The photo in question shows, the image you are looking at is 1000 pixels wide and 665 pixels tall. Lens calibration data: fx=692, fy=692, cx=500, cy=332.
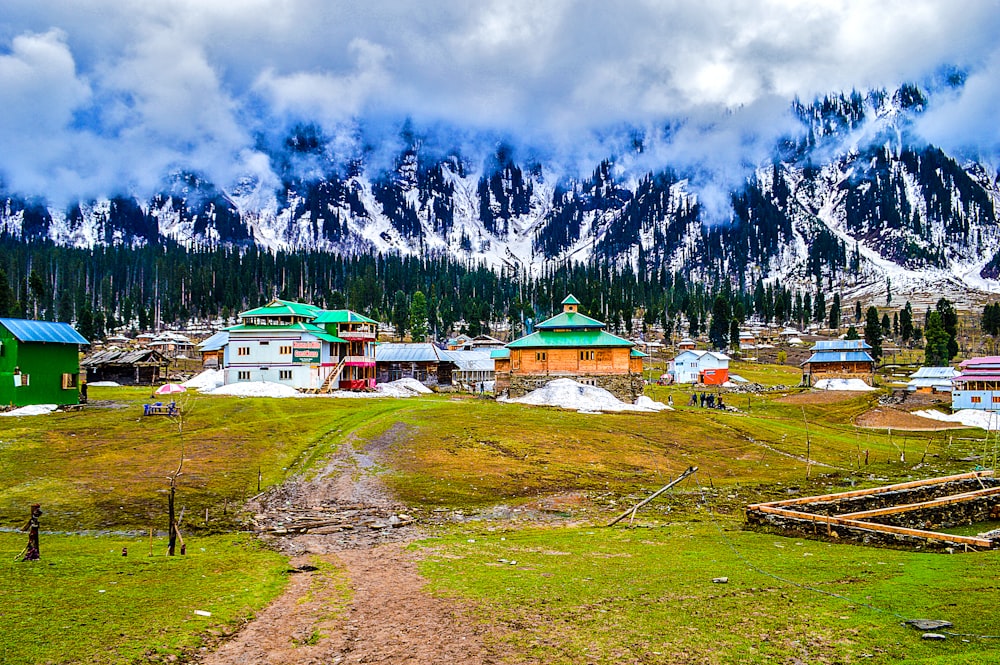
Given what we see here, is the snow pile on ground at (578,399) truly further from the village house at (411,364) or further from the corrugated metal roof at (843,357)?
the corrugated metal roof at (843,357)

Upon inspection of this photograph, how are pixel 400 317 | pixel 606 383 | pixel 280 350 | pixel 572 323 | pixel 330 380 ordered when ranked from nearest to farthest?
1. pixel 280 350
2. pixel 606 383
3. pixel 330 380
4. pixel 572 323
5. pixel 400 317

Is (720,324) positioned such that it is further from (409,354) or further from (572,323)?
(572,323)

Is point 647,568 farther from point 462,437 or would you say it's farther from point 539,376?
point 539,376

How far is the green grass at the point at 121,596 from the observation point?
12633 millimetres

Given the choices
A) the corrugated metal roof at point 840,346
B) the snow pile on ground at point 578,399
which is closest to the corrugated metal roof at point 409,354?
the snow pile on ground at point 578,399

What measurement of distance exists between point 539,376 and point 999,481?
4476 centimetres

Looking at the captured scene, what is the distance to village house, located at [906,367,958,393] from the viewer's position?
107500 millimetres

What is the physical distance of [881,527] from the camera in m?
23.8

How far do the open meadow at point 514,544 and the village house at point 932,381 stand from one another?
62021mm

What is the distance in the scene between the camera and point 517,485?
3462cm

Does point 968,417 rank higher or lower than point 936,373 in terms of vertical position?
lower

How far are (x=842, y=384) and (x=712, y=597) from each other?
10724 cm

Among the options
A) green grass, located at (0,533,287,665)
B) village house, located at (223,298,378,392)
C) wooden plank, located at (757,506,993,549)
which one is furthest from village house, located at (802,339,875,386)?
green grass, located at (0,533,287,665)

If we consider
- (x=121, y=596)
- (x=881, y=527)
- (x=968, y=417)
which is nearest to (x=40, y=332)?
(x=121, y=596)
